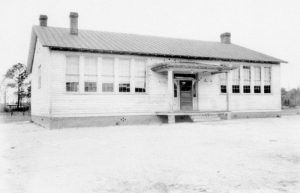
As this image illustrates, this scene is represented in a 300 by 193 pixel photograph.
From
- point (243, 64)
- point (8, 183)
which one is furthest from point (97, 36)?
point (8, 183)

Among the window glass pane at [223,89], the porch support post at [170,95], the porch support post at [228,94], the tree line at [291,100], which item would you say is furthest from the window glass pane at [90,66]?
the tree line at [291,100]

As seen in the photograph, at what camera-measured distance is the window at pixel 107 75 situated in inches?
704

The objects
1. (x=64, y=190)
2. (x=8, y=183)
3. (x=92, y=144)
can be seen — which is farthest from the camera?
(x=92, y=144)

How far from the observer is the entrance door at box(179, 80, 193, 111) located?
66.7 feet

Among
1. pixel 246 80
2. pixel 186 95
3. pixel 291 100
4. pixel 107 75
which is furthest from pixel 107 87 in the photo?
pixel 291 100

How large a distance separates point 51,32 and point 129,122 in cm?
729

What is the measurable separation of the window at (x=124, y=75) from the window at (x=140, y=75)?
48 centimetres

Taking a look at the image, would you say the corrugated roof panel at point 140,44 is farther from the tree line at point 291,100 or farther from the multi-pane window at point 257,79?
the tree line at point 291,100

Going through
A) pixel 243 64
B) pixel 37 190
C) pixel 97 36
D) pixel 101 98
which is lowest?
pixel 37 190

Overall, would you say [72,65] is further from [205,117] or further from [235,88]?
[235,88]

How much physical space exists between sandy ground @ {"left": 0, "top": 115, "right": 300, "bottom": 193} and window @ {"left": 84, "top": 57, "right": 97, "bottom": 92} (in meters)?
6.71

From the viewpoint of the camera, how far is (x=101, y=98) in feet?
58.0

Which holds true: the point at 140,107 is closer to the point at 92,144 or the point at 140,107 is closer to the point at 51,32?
the point at 51,32

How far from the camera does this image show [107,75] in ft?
59.0
